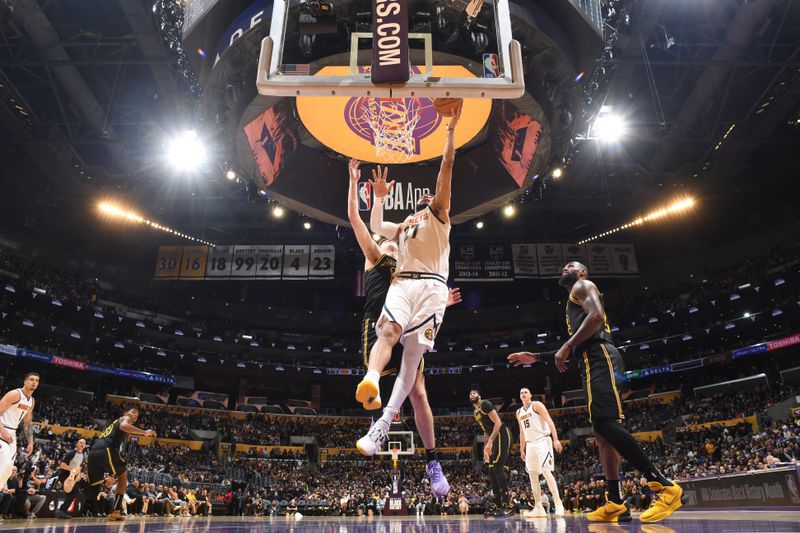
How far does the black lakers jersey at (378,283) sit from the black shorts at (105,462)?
527cm

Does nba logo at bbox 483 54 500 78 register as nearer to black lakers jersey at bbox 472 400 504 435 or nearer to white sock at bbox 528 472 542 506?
black lakers jersey at bbox 472 400 504 435

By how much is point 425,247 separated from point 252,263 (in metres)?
21.6

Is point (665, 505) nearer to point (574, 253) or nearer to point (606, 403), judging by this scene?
point (606, 403)

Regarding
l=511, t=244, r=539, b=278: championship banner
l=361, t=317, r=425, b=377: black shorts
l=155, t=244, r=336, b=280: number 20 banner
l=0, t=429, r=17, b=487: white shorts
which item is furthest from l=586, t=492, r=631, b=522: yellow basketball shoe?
l=511, t=244, r=539, b=278: championship banner

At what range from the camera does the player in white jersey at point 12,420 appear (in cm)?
645

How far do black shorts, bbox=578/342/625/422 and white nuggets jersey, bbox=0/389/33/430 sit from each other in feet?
23.0

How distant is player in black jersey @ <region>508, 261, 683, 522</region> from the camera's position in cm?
423

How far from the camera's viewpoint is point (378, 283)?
4.95 metres

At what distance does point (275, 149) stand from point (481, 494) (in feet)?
59.6

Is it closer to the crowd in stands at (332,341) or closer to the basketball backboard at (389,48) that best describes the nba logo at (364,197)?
the basketball backboard at (389,48)

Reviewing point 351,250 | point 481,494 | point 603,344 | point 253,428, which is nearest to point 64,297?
point 253,428

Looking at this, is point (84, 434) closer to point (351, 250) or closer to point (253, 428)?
point (253, 428)

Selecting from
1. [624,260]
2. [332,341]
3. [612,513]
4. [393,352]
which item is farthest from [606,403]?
[332,341]

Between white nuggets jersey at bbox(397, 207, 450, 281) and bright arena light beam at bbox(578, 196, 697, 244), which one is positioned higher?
bright arena light beam at bbox(578, 196, 697, 244)
